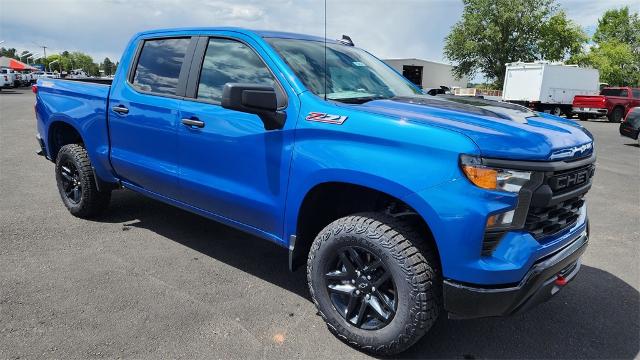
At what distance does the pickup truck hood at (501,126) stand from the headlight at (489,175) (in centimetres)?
7

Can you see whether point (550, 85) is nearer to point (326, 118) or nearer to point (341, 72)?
point (341, 72)

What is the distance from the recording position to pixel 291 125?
2.93 m

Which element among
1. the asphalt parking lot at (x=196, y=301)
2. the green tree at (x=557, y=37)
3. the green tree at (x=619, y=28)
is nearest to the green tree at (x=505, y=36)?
the green tree at (x=557, y=37)

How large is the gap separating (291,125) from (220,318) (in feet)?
4.43

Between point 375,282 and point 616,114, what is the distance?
26.6 metres

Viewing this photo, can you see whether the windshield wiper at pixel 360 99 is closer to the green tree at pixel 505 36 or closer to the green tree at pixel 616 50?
the green tree at pixel 505 36

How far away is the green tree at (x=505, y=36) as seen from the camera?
157ft

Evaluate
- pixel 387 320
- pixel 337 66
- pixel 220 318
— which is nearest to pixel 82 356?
pixel 220 318

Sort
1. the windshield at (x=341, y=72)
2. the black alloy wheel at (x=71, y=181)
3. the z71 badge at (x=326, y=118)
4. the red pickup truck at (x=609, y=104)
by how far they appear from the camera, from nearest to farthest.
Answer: the z71 badge at (x=326, y=118), the windshield at (x=341, y=72), the black alloy wheel at (x=71, y=181), the red pickup truck at (x=609, y=104)

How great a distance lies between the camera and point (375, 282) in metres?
2.74

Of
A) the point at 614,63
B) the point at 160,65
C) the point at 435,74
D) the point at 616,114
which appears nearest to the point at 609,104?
the point at 616,114

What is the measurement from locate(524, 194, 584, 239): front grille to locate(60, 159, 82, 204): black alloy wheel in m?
4.24

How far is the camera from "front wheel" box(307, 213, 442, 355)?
2.54m

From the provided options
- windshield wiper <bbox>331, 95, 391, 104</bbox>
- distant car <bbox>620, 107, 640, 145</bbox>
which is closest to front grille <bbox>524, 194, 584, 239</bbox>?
windshield wiper <bbox>331, 95, 391, 104</bbox>
